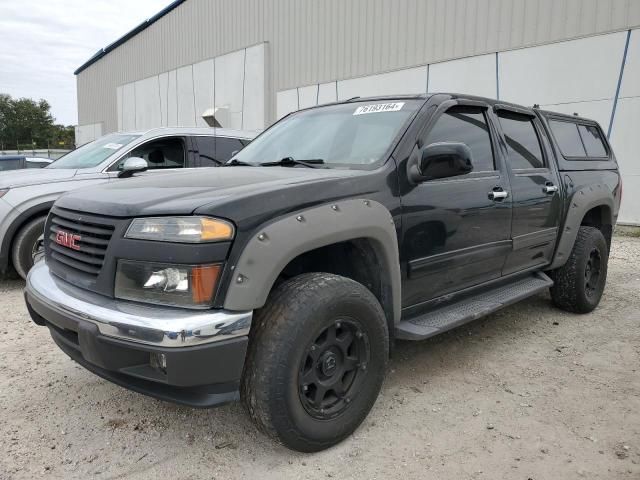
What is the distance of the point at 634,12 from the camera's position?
905 centimetres

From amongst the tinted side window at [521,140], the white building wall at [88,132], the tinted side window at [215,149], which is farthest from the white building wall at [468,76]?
the white building wall at [88,132]

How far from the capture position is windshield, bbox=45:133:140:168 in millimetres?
5766

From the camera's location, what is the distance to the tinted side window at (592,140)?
4.96 meters

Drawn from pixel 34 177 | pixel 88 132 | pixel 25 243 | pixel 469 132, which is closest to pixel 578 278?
pixel 469 132

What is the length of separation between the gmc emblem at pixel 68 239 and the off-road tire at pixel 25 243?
9.55ft

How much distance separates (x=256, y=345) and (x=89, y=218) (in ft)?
3.33

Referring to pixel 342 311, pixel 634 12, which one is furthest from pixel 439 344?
pixel 634 12

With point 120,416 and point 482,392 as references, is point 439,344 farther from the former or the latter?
point 120,416

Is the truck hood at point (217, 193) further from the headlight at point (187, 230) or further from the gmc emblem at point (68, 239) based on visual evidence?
the gmc emblem at point (68, 239)

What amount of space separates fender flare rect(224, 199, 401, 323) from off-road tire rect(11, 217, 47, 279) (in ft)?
13.0

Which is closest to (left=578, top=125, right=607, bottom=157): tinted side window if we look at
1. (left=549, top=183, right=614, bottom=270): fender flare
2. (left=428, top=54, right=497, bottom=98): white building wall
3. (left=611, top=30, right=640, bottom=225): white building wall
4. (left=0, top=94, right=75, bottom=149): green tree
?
(left=549, top=183, right=614, bottom=270): fender flare

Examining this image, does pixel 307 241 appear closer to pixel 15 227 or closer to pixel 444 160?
pixel 444 160

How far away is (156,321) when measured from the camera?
78.7 inches

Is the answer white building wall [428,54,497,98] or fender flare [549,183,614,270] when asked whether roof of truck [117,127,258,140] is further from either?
white building wall [428,54,497,98]
